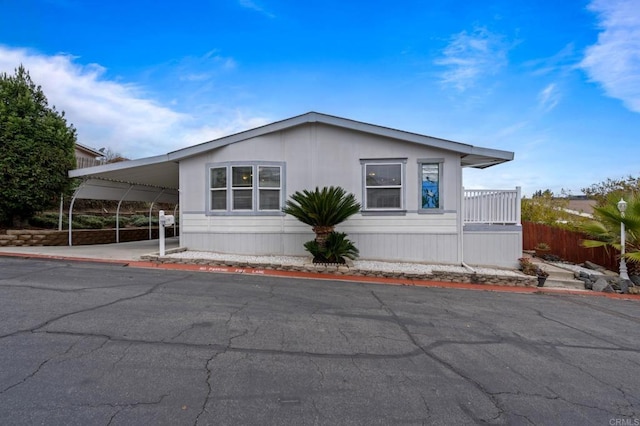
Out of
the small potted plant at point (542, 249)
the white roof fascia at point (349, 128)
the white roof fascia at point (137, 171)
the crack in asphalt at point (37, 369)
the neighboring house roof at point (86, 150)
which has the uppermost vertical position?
the neighboring house roof at point (86, 150)

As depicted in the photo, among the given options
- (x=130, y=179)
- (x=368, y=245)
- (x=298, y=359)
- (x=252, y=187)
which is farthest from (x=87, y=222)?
(x=298, y=359)

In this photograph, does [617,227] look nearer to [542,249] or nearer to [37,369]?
[542,249]

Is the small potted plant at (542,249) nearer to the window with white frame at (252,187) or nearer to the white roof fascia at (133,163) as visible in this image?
the window with white frame at (252,187)

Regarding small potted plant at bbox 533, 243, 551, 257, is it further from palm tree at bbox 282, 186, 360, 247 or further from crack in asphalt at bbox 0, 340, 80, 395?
crack in asphalt at bbox 0, 340, 80, 395

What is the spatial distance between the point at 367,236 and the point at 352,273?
1.75 metres

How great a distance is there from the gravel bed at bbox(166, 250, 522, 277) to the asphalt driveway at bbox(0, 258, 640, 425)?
232 centimetres

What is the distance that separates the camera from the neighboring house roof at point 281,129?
9.54 m

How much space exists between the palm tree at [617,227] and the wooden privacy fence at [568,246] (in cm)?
42

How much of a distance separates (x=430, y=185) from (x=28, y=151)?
45.0 ft

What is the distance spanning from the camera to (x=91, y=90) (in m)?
15.8

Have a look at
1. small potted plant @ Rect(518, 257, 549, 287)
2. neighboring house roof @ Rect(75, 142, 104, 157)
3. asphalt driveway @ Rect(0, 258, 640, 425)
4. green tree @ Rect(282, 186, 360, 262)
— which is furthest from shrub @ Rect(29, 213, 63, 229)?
small potted plant @ Rect(518, 257, 549, 287)

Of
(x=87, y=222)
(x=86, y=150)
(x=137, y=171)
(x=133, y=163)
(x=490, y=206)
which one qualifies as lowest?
(x=87, y=222)

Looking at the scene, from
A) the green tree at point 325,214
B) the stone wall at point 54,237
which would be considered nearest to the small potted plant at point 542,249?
the green tree at point 325,214

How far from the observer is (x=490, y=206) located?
32.6 feet
